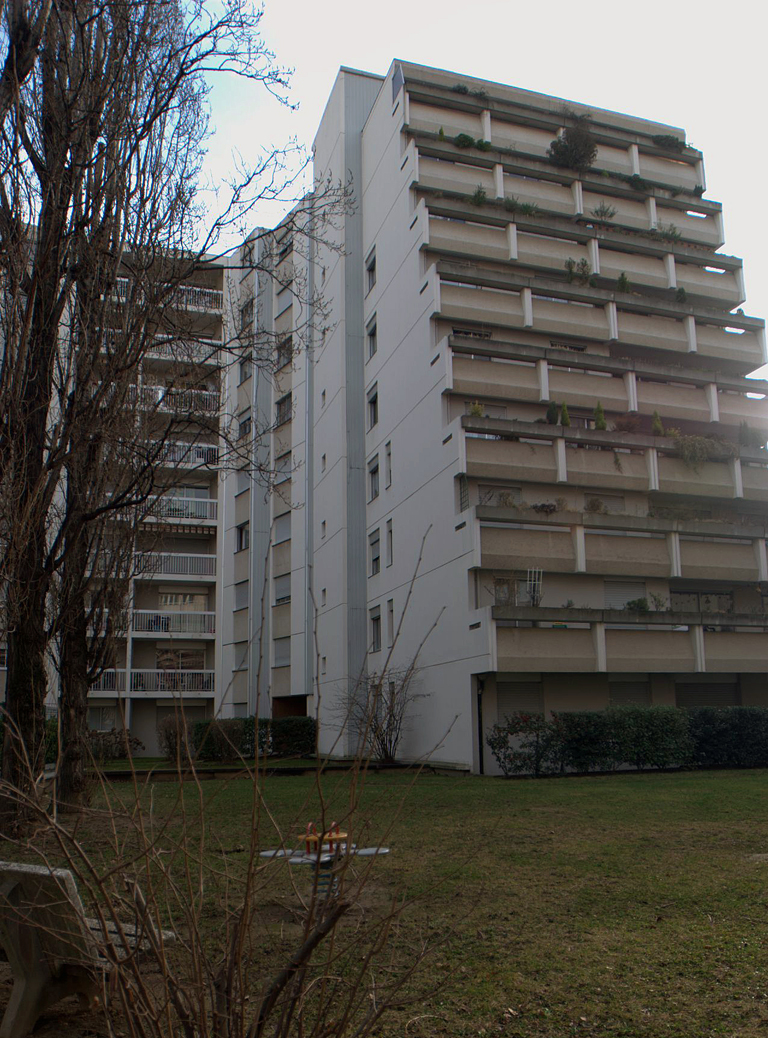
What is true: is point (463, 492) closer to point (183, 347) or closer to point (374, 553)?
point (374, 553)

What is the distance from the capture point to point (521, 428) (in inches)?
990

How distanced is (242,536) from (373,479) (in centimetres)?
1011

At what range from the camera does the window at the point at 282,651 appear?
3594 centimetres

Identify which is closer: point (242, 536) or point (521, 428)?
point (521, 428)

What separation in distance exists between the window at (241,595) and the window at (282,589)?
1.53 metres

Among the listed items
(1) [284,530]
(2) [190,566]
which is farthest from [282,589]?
Result: (2) [190,566]

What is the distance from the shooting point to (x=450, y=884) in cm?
729

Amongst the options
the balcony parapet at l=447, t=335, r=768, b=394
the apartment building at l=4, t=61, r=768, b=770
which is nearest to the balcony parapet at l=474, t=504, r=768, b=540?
the apartment building at l=4, t=61, r=768, b=770

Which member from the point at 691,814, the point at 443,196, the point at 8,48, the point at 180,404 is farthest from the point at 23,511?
the point at 443,196

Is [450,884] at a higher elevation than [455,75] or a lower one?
lower

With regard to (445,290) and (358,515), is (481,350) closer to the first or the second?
(445,290)

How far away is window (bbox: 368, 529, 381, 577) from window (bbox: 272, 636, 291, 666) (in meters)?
6.17

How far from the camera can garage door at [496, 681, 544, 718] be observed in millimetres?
24047

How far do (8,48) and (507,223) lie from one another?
2132 cm
